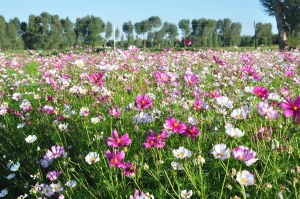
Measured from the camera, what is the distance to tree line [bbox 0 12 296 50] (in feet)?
140

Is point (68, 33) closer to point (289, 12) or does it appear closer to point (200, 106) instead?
point (289, 12)

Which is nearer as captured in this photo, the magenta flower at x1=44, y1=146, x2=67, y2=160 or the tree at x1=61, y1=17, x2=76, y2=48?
the magenta flower at x1=44, y1=146, x2=67, y2=160

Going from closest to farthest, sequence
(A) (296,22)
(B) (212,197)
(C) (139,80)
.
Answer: (B) (212,197), (C) (139,80), (A) (296,22)

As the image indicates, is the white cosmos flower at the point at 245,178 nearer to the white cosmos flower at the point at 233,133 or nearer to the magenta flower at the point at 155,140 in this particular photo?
the white cosmos flower at the point at 233,133

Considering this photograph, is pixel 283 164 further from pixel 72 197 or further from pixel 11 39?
pixel 11 39

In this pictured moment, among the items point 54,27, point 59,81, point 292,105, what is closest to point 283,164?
point 292,105

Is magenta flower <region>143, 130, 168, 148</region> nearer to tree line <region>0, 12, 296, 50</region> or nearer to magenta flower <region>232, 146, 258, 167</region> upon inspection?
magenta flower <region>232, 146, 258, 167</region>

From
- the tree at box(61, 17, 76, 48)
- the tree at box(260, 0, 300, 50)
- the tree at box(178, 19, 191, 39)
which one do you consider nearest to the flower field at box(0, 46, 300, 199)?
the tree at box(260, 0, 300, 50)

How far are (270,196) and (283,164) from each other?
0.32m

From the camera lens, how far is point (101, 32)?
4822cm

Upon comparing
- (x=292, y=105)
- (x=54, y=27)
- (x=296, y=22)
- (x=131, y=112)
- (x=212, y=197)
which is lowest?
(x=212, y=197)

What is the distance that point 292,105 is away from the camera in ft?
4.09

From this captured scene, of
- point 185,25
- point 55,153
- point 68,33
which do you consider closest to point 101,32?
point 68,33

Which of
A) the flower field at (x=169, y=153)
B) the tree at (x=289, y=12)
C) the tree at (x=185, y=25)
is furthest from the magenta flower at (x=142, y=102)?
the tree at (x=185, y=25)
